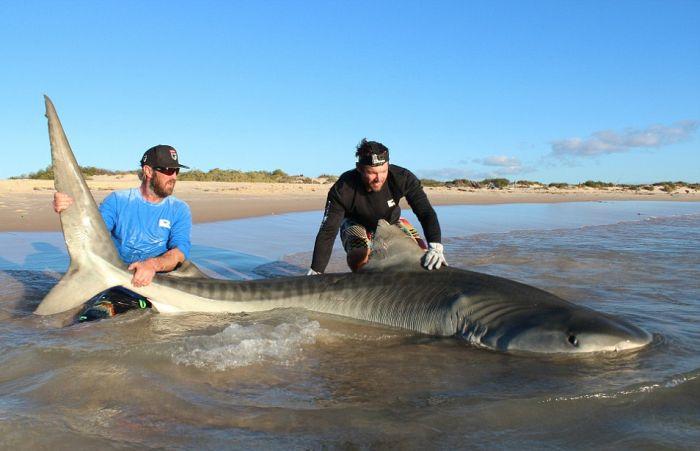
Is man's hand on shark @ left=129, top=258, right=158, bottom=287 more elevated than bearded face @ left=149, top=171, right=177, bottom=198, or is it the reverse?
bearded face @ left=149, top=171, right=177, bottom=198

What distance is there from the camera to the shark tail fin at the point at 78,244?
168 inches

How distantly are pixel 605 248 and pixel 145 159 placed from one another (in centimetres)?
743

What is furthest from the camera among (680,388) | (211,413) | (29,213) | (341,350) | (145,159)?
(29,213)

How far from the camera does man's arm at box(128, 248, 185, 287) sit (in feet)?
14.8

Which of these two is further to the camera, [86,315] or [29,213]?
[29,213]

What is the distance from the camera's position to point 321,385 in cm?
321

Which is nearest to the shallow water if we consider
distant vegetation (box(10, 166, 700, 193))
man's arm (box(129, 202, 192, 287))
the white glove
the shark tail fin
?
the shark tail fin

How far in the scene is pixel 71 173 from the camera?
4246 mm

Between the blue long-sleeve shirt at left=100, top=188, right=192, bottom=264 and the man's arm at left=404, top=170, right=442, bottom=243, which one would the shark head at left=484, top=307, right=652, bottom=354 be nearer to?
the man's arm at left=404, top=170, right=442, bottom=243

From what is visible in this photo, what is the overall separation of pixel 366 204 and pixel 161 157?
210cm

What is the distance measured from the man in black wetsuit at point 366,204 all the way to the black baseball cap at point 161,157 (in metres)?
1.51

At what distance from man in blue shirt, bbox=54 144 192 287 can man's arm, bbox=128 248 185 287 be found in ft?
0.15

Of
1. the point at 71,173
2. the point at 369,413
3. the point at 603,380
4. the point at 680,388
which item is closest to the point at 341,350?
the point at 369,413

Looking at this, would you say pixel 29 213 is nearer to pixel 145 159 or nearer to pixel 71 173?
pixel 145 159
